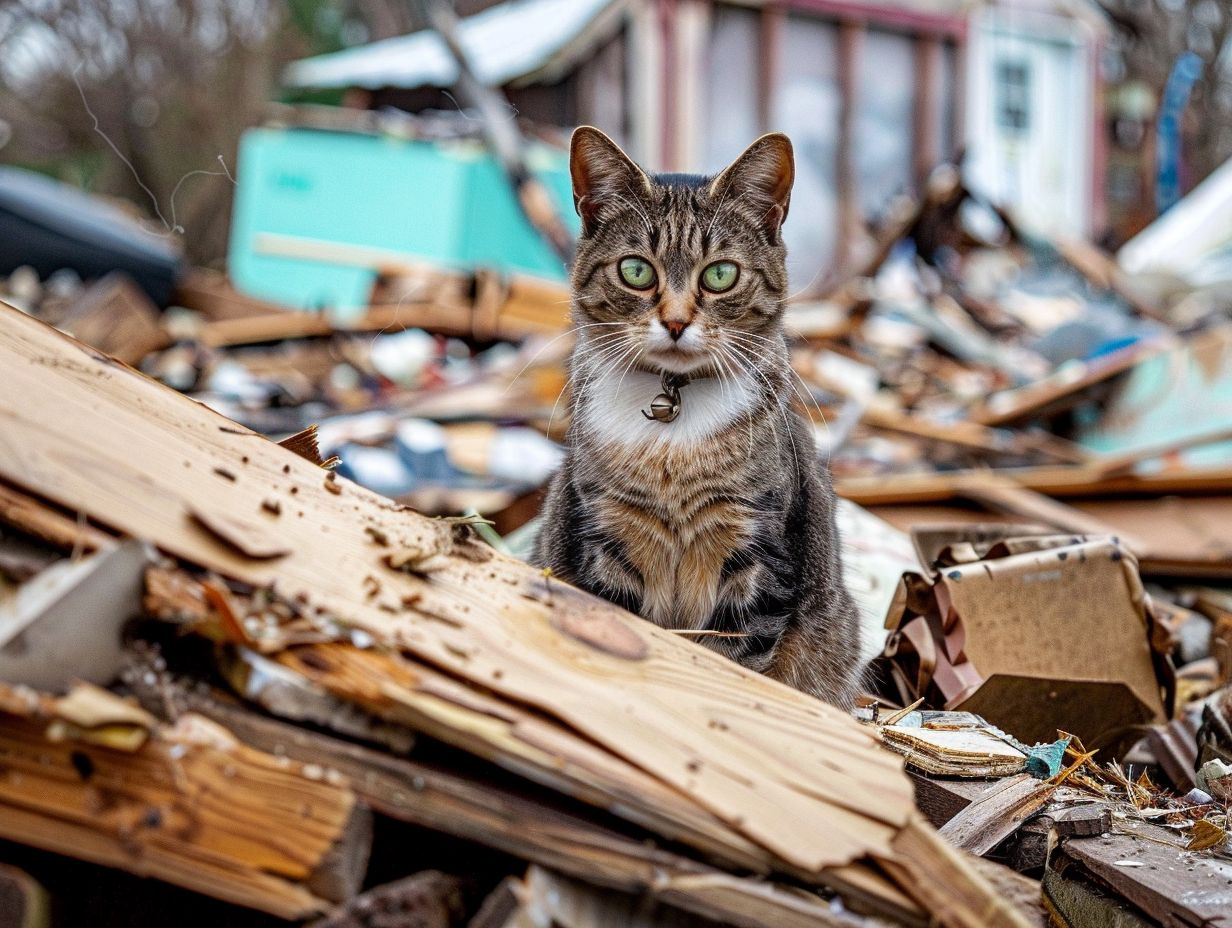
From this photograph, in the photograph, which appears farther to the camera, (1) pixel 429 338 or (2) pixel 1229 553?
(1) pixel 429 338

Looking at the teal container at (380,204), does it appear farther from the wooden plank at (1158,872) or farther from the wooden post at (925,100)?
the wooden plank at (1158,872)

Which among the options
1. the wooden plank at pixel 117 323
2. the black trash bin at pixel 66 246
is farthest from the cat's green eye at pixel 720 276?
the black trash bin at pixel 66 246

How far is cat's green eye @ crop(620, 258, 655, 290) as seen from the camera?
7.58 feet

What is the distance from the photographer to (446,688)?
1370mm

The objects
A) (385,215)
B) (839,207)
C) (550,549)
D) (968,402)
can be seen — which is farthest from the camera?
(839,207)

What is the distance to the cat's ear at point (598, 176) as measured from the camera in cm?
234

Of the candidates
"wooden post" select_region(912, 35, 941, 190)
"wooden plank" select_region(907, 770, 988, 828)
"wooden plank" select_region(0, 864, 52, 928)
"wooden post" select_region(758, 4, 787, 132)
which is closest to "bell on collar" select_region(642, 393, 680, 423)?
"wooden plank" select_region(907, 770, 988, 828)

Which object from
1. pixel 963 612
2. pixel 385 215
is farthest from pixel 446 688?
pixel 385 215

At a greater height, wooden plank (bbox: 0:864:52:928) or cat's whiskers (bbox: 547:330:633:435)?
cat's whiskers (bbox: 547:330:633:435)

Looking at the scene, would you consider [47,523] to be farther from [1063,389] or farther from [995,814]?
[1063,389]

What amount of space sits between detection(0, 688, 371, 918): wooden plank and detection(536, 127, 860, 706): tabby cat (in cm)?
98

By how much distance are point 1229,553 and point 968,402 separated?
262 cm

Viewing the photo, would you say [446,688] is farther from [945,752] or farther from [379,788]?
[945,752]

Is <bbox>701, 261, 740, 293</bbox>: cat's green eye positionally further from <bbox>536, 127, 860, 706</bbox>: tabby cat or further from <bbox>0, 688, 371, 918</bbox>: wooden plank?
<bbox>0, 688, 371, 918</bbox>: wooden plank
